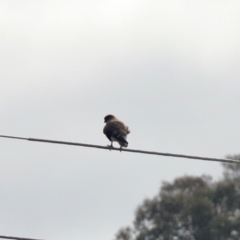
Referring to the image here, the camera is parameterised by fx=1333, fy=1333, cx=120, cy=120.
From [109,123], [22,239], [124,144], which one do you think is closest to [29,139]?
[22,239]

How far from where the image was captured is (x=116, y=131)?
22000 mm

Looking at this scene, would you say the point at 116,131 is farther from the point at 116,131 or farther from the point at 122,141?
the point at 122,141

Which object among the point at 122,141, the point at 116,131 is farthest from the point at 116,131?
the point at 122,141

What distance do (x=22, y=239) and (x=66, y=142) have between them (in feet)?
5.16

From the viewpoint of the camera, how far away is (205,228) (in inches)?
1561

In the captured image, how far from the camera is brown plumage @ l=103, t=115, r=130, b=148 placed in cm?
2147

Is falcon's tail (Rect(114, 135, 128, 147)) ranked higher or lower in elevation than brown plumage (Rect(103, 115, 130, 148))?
lower

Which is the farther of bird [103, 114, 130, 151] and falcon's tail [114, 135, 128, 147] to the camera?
bird [103, 114, 130, 151]

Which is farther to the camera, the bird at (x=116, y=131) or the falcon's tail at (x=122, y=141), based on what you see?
the bird at (x=116, y=131)

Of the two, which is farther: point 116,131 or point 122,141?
point 116,131

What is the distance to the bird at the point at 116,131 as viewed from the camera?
845 inches

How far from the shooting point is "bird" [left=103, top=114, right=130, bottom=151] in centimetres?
2147

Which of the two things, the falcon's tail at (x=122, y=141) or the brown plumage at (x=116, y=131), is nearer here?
the falcon's tail at (x=122, y=141)

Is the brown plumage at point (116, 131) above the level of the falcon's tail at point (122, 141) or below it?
above
